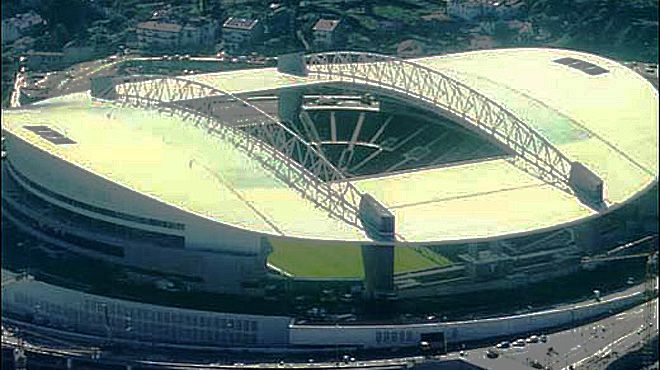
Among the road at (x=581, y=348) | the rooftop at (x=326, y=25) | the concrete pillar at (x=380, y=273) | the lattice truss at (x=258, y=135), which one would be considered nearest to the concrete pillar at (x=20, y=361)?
the lattice truss at (x=258, y=135)

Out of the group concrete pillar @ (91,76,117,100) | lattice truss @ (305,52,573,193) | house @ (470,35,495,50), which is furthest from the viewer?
house @ (470,35,495,50)

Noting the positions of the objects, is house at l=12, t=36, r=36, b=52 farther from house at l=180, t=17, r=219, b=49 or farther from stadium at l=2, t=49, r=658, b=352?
stadium at l=2, t=49, r=658, b=352

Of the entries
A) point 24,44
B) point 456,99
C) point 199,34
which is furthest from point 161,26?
point 456,99

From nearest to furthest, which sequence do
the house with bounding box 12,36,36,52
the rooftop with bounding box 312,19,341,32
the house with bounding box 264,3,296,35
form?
the house with bounding box 12,36,36,52
the rooftop with bounding box 312,19,341,32
the house with bounding box 264,3,296,35

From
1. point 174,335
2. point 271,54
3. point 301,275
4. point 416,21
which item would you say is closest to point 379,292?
point 301,275

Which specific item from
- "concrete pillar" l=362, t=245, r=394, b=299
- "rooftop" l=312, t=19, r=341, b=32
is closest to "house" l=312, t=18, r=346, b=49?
"rooftop" l=312, t=19, r=341, b=32

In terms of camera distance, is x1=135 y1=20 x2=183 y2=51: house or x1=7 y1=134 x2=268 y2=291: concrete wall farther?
x1=135 y1=20 x2=183 y2=51: house
